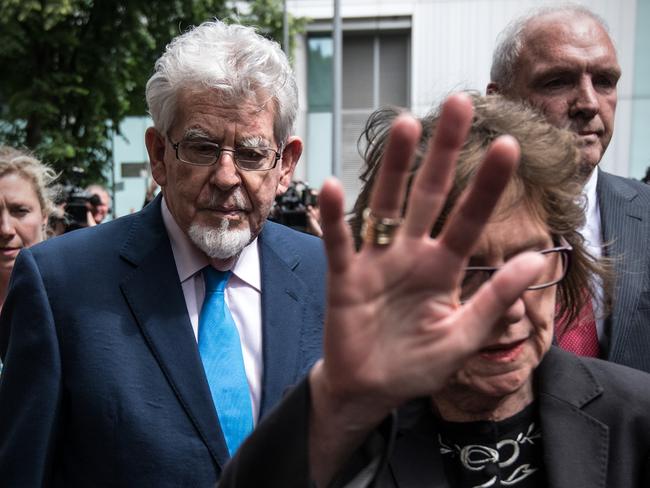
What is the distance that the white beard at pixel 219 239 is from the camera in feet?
6.92

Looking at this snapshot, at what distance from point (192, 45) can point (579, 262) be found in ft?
4.03

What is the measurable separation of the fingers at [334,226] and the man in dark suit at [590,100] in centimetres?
155

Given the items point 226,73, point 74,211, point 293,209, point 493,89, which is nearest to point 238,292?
point 226,73

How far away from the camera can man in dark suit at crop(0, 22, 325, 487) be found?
6.40ft

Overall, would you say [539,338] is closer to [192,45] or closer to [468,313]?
[468,313]

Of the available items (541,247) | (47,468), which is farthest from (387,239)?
(47,468)

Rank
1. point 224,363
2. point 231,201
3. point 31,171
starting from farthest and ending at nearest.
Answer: point 31,171, point 231,201, point 224,363

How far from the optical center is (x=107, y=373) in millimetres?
1970

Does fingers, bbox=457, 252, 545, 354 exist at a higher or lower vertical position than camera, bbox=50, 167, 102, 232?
higher

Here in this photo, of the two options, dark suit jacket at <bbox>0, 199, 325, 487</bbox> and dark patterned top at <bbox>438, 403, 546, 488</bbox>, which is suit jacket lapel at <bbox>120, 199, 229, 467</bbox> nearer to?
dark suit jacket at <bbox>0, 199, 325, 487</bbox>

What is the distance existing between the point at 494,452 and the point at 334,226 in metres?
0.72

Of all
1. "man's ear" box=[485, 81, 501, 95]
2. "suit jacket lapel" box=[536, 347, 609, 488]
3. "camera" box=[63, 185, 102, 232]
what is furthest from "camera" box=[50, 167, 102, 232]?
"suit jacket lapel" box=[536, 347, 609, 488]

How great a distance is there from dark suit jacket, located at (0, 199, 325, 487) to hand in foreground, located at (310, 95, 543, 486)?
1.00 m

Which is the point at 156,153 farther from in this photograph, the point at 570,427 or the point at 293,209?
the point at 293,209
